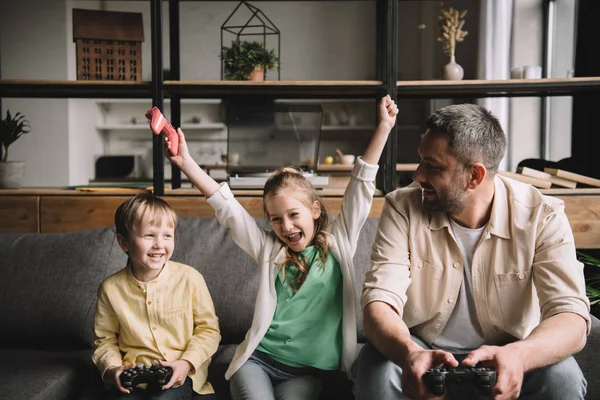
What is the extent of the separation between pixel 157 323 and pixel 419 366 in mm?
812

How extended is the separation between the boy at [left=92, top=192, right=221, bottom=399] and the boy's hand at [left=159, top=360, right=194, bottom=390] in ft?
0.04

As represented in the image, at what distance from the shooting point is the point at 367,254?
2.18 m

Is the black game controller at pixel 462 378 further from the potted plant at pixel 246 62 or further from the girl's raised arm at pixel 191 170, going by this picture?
the potted plant at pixel 246 62

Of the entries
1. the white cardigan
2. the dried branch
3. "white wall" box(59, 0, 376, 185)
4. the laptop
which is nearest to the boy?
the white cardigan

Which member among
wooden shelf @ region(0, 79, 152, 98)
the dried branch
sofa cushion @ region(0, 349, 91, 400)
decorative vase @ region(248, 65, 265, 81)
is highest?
the dried branch

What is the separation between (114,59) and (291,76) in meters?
4.89

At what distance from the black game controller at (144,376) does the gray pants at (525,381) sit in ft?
1.64

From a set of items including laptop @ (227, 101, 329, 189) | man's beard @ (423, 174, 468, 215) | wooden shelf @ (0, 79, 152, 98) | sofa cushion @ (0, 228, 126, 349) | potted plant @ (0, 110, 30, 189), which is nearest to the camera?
man's beard @ (423, 174, 468, 215)

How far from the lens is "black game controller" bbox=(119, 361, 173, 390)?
1593 mm

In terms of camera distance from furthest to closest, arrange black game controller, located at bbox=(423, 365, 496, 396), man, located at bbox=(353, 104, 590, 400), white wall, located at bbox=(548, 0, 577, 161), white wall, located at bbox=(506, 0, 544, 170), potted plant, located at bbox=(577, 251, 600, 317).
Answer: white wall, located at bbox=(506, 0, 544, 170)
white wall, located at bbox=(548, 0, 577, 161)
potted plant, located at bbox=(577, 251, 600, 317)
man, located at bbox=(353, 104, 590, 400)
black game controller, located at bbox=(423, 365, 496, 396)

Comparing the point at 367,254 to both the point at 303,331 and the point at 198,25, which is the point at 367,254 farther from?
the point at 198,25

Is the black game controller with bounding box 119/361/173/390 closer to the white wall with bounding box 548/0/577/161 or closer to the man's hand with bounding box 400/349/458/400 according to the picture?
the man's hand with bounding box 400/349/458/400

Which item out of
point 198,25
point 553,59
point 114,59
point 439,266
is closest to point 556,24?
point 553,59

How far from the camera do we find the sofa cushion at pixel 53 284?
80.3 inches
